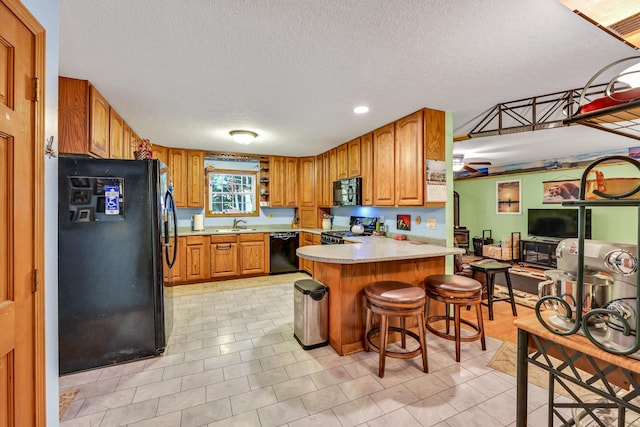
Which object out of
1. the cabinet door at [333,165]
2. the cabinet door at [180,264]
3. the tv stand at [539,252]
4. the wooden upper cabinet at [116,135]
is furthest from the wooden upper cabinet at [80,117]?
the tv stand at [539,252]

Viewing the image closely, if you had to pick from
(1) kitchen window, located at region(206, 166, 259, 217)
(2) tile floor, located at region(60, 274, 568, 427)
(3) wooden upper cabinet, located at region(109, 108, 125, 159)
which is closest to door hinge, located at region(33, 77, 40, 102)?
(2) tile floor, located at region(60, 274, 568, 427)

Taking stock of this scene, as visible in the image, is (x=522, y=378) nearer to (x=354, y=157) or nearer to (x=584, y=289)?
(x=584, y=289)

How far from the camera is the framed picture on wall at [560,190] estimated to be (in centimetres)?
588

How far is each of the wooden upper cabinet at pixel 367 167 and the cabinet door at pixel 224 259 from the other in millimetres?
2540

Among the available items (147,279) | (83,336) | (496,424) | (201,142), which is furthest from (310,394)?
(201,142)

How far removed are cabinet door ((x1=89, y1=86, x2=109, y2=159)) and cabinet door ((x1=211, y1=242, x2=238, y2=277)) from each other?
2.41 metres

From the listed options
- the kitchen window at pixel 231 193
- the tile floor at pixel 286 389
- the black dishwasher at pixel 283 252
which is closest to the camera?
the tile floor at pixel 286 389

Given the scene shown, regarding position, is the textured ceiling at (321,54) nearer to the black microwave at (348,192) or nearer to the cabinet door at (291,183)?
the black microwave at (348,192)

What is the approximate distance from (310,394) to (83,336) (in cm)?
187

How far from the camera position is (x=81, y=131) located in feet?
7.89

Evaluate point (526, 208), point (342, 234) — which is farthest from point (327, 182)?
point (526, 208)

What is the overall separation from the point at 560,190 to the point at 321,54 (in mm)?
6745

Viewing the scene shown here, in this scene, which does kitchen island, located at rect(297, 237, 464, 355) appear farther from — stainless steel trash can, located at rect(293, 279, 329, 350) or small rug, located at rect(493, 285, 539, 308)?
small rug, located at rect(493, 285, 539, 308)

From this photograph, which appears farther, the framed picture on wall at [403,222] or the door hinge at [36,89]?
the framed picture on wall at [403,222]
